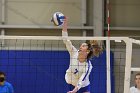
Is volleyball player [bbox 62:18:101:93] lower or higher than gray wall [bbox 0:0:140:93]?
lower

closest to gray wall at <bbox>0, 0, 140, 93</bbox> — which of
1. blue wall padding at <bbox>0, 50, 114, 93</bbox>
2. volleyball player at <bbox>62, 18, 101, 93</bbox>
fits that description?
blue wall padding at <bbox>0, 50, 114, 93</bbox>

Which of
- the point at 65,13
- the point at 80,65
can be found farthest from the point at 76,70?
the point at 65,13

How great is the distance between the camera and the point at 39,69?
6520 millimetres

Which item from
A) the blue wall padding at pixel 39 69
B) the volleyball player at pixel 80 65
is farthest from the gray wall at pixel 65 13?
the volleyball player at pixel 80 65

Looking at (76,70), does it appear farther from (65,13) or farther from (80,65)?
(65,13)

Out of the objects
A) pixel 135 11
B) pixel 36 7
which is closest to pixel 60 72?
pixel 36 7

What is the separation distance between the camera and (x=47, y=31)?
7.47 metres

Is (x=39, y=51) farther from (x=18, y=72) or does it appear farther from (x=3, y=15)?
(x=3, y=15)

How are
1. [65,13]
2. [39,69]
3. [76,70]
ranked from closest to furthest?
[76,70] → [39,69] → [65,13]

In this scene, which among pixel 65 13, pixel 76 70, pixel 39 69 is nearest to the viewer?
pixel 76 70

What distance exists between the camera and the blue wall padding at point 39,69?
6199mm

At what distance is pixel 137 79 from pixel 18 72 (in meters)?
2.57

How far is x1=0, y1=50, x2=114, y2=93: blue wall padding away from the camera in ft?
20.3

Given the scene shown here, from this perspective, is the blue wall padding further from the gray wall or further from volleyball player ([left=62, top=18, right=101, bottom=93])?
volleyball player ([left=62, top=18, right=101, bottom=93])
